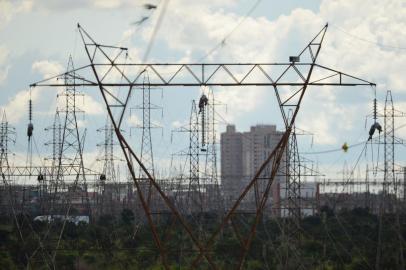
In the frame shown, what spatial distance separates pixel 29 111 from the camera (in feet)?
151

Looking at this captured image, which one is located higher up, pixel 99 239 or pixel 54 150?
pixel 54 150

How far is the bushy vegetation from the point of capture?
48656mm

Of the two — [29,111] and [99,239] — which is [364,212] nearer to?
[99,239]

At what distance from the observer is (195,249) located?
53781mm

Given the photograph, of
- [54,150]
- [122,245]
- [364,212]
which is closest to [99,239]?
[122,245]

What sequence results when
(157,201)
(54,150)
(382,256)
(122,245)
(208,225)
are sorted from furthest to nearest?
1. (157,201)
2. (208,225)
3. (122,245)
4. (54,150)
5. (382,256)

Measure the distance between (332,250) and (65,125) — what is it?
19.9 m

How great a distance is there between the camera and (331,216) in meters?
88.3

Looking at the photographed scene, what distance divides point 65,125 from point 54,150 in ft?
32.8

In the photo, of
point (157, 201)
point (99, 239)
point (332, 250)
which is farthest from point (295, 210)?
point (157, 201)

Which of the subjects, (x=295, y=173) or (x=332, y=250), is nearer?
(x=295, y=173)

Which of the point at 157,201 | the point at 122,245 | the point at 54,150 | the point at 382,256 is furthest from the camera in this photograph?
the point at 157,201

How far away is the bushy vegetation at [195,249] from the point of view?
4866 centimetres

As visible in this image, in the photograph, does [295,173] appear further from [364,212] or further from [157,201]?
[157,201]
